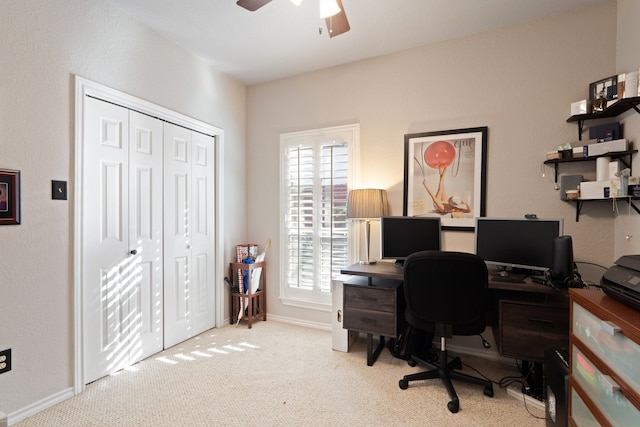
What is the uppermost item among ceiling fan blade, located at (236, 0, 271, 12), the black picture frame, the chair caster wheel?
ceiling fan blade, located at (236, 0, 271, 12)

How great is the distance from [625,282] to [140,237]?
10.0ft

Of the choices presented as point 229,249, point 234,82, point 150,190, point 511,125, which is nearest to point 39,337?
point 150,190

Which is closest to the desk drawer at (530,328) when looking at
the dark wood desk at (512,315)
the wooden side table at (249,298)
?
the dark wood desk at (512,315)

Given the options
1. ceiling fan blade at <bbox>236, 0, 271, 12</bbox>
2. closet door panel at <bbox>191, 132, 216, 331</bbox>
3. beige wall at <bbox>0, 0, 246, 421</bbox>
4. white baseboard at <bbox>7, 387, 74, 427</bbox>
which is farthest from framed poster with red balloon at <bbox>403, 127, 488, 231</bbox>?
white baseboard at <bbox>7, 387, 74, 427</bbox>

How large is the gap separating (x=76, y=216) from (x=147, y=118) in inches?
39.7

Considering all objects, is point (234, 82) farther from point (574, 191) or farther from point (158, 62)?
point (574, 191)

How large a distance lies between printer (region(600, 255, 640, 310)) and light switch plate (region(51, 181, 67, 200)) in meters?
3.06

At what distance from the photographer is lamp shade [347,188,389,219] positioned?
2818 mm

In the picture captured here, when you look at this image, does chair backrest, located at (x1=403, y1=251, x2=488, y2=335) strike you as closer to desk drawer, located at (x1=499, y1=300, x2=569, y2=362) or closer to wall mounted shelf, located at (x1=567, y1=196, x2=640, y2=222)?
desk drawer, located at (x1=499, y1=300, x2=569, y2=362)

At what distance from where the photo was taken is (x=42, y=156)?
1979 mm

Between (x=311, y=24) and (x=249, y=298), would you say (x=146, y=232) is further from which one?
(x=311, y=24)

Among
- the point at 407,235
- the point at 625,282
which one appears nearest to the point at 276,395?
the point at 407,235

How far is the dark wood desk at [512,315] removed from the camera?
6.48 feet

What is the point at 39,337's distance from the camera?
1965 mm
